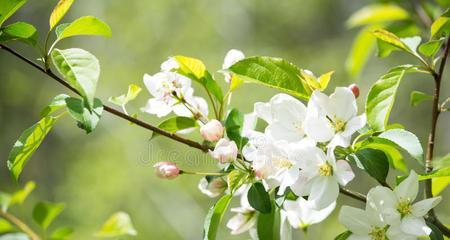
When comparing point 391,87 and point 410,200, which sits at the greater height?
point 391,87

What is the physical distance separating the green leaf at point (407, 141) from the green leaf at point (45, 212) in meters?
0.78

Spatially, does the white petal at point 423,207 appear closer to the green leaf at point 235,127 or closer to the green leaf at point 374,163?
the green leaf at point 374,163

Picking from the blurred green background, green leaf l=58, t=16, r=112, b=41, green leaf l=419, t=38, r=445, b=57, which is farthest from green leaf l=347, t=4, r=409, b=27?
the blurred green background

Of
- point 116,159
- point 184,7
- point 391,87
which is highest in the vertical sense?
point 391,87

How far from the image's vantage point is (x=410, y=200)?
86 cm

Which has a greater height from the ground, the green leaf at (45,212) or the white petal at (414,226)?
the white petal at (414,226)

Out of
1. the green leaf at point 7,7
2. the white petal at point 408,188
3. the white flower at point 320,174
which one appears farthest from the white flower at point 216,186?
the green leaf at point 7,7

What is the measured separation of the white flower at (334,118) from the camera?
862 millimetres

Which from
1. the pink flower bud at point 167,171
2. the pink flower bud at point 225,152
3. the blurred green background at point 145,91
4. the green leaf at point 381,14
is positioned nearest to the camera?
the pink flower bud at point 225,152

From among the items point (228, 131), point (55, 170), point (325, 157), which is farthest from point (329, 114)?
point (55, 170)

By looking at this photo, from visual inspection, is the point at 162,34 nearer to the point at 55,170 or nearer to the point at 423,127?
the point at 55,170

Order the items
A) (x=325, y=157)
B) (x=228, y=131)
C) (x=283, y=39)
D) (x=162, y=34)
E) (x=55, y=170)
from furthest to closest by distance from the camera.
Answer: (x=283, y=39), (x=162, y=34), (x=55, y=170), (x=228, y=131), (x=325, y=157)

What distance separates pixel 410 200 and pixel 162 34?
811 cm

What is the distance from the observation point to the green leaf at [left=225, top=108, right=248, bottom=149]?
0.98m
